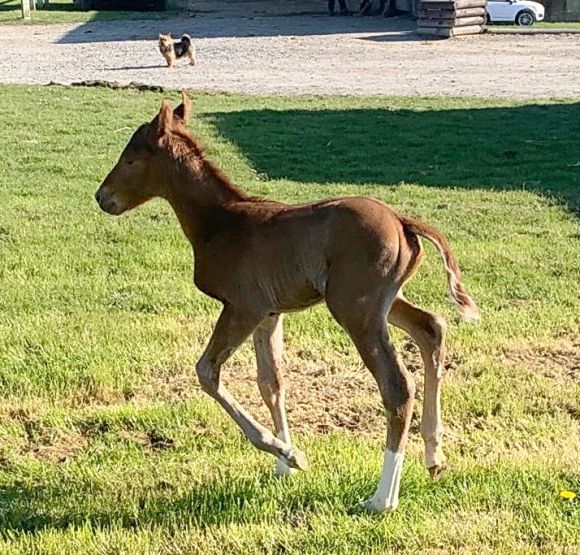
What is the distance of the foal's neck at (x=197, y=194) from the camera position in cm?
456

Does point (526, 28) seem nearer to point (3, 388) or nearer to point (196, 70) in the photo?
point (196, 70)

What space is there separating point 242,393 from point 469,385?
4.12ft

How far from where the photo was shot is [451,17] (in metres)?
32.3

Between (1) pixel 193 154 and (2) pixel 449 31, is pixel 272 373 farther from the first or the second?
(2) pixel 449 31

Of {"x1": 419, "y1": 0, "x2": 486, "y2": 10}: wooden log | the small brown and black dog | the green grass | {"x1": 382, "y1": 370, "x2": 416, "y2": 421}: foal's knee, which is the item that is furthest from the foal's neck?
the green grass

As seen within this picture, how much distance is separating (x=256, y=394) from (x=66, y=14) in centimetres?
3875

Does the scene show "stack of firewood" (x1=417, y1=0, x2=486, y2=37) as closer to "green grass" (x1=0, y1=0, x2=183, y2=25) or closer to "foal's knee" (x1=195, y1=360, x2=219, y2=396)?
"green grass" (x1=0, y1=0, x2=183, y2=25)

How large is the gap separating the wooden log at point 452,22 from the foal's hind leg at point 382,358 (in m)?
29.7

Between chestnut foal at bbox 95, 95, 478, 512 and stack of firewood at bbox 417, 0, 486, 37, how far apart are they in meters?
28.9

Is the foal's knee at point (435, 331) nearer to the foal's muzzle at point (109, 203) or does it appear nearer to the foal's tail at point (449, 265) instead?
the foal's tail at point (449, 265)

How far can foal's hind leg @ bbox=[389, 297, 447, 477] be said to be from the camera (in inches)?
175

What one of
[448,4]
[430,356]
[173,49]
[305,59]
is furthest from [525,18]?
[430,356]

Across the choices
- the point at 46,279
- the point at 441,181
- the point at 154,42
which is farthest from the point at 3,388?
the point at 154,42

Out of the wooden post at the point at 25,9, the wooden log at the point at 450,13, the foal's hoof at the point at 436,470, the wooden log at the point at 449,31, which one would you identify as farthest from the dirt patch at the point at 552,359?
the wooden post at the point at 25,9
